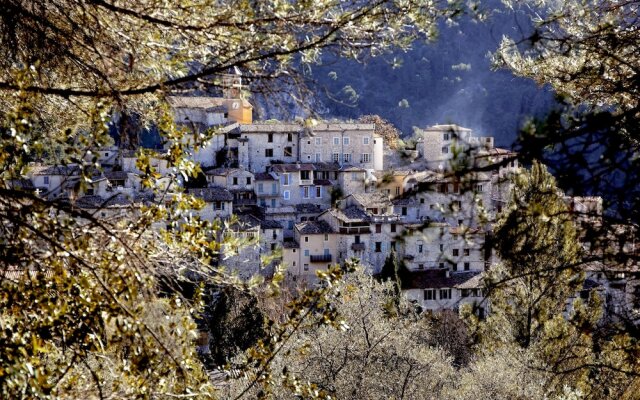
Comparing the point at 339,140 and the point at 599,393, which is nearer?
the point at 599,393

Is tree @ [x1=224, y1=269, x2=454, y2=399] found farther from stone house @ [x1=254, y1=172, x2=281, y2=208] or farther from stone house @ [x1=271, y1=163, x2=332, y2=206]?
stone house @ [x1=271, y1=163, x2=332, y2=206]

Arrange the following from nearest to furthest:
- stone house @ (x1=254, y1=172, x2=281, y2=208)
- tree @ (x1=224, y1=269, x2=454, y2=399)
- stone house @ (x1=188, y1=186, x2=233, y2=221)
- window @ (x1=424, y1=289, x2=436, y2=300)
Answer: tree @ (x1=224, y1=269, x2=454, y2=399) → window @ (x1=424, y1=289, x2=436, y2=300) → stone house @ (x1=188, y1=186, x2=233, y2=221) → stone house @ (x1=254, y1=172, x2=281, y2=208)

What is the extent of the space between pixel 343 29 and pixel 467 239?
1.58 m

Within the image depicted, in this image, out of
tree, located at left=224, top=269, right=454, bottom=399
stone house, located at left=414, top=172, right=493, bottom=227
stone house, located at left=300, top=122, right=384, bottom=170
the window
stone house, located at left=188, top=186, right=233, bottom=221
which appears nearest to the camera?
stone house, located at left=414, top=172, right=493, bottom=227

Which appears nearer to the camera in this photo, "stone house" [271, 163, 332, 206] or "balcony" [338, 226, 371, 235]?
"balcony" [338, 226, 371, 235]

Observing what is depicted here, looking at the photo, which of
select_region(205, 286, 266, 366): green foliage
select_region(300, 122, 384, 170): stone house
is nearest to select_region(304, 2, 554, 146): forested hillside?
select_region(300, 122, 384, 170): stone house

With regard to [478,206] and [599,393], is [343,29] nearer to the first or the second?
[478,206]

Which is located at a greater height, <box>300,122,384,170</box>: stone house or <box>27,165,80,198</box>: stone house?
<box>300,122,384,170</box>: stone house

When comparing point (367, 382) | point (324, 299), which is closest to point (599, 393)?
point (367, 382)

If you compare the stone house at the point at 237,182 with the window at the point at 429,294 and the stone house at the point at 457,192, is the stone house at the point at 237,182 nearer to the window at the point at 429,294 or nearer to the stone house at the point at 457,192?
the window at the point at 429,294

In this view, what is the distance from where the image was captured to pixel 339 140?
43844 millimetres

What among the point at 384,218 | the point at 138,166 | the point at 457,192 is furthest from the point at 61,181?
the point at 384,218

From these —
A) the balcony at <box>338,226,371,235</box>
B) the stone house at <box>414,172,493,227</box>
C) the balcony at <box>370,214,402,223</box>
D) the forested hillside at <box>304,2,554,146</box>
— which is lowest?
the balcony at <box>338,226,371,235</box>

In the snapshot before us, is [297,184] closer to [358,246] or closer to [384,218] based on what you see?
[384,218]
